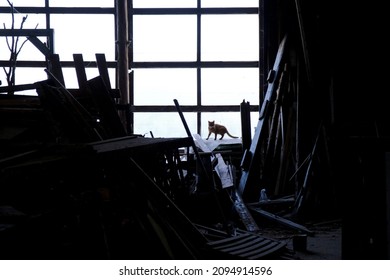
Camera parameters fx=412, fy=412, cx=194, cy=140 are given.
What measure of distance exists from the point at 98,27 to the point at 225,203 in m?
4.54

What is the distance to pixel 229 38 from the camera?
26.6 ft

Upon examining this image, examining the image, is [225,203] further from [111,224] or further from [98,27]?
[98,27]

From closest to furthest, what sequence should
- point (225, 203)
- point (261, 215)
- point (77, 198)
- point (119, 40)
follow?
point (77, 198) < point (261, 215) < point (225, 203) < point (119, 40)

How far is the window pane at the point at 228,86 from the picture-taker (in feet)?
26.5

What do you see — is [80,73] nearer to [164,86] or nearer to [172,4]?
[164,86]

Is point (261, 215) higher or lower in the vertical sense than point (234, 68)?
lower

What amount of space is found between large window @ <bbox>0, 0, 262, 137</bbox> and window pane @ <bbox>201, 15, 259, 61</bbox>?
0.02 m

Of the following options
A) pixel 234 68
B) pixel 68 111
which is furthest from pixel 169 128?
pixel 68 111

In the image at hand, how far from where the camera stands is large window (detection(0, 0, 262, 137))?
8031mm

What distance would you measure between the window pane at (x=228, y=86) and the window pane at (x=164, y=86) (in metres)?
0.27

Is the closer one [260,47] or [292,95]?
[292,95]

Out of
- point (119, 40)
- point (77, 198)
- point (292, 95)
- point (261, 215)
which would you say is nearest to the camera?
point (77, 198)

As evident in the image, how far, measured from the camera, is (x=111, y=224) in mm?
2789

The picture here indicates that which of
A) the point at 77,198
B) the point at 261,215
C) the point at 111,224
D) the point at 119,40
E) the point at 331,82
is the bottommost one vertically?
the point at 261,215
